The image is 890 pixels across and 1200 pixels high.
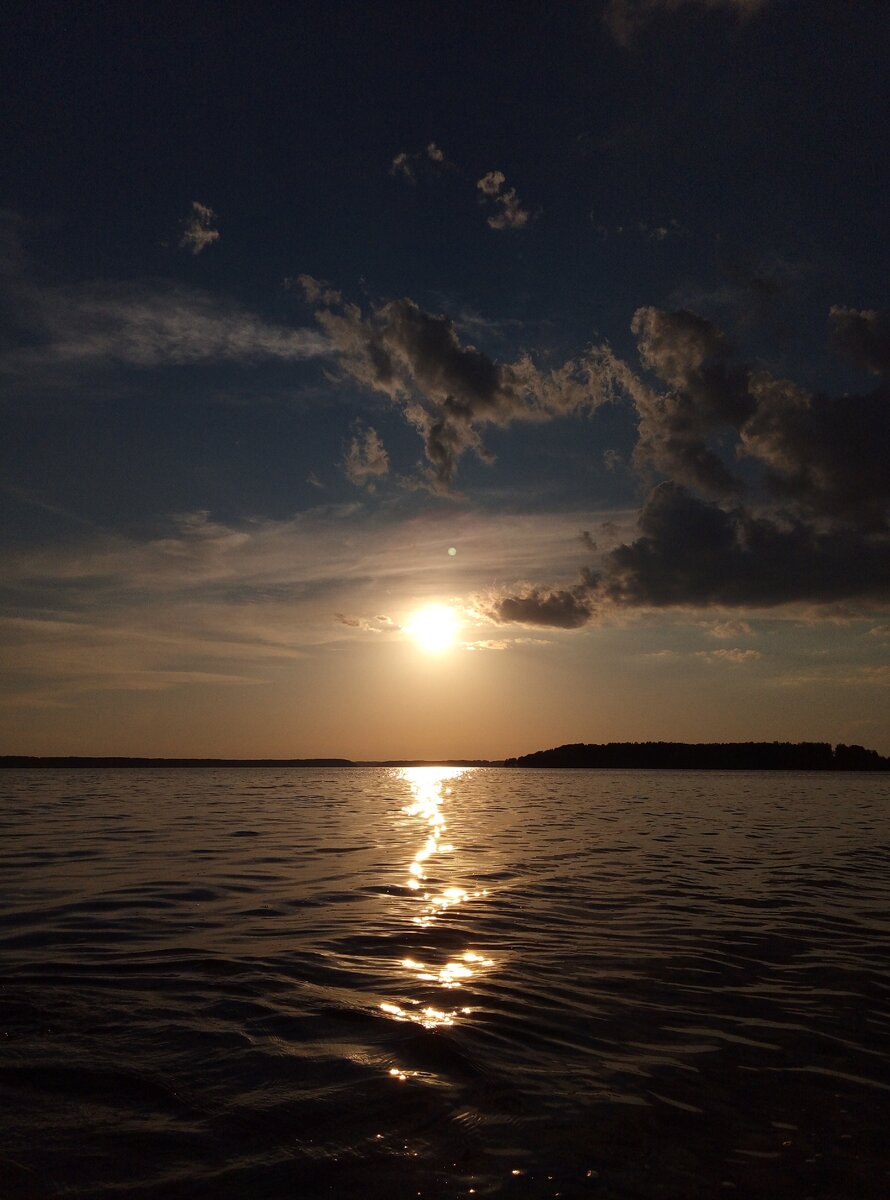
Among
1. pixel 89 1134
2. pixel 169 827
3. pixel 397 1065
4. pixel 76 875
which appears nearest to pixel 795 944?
pixel 397 1065

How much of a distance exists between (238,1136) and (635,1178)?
3.01m

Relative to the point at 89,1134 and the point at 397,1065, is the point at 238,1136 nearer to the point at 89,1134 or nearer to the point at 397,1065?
the point at 89,1134

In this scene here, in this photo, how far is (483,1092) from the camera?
7.11 meters

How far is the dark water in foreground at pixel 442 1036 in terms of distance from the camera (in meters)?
5.81

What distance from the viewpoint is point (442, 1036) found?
847 centimetres

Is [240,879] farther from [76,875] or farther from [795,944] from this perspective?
[795,944]

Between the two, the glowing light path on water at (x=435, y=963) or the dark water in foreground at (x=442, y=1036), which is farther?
the glowing light path on water at (x=435, y=963)

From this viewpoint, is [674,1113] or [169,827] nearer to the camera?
[674,1113]

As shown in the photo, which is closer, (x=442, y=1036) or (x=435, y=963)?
(x=442, y=1036)

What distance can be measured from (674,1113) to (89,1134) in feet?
15.6

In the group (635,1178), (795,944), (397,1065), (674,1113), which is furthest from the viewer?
(795,944)

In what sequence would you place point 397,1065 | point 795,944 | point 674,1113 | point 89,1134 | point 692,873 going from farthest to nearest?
1. point 692,873
2. point 795,944
3. point 397,1065
4. point 674,1113
5. point 89,1134

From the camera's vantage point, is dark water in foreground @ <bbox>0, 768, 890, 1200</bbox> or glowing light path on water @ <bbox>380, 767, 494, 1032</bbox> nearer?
dark water in foreground @ <bbox>0, 768, 890, 1200</bbox>

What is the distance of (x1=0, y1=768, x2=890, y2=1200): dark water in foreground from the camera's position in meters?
5.81
